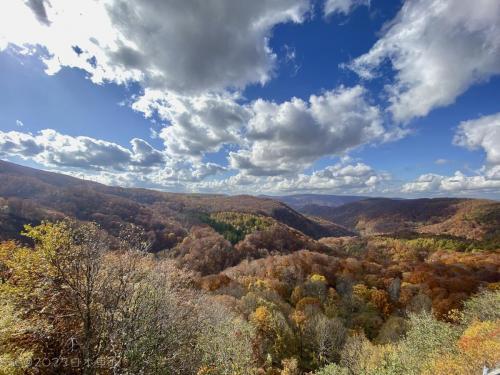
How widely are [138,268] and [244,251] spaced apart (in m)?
141

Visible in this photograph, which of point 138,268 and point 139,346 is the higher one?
point 138,268

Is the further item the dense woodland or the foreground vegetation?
the dense woodland

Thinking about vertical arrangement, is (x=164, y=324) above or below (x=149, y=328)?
above

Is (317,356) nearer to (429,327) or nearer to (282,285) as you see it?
(429,327)

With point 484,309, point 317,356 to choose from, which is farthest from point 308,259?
point 484,309

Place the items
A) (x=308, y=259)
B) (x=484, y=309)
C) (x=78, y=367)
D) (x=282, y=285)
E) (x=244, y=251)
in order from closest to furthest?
(x=78, y=367), (x=484, y=309), (x=282, y=285), (x=308, y=259), (x=244, y=251)

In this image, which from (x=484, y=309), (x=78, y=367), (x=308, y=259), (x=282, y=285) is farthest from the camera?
(x=308, y=259)

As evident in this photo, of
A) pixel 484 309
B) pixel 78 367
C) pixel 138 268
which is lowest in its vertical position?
pixel 484 309

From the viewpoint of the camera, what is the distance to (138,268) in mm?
22453

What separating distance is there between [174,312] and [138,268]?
15.3 ft

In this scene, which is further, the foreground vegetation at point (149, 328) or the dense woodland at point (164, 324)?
the dense woodland at point (164, 324)

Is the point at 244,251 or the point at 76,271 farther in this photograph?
the point at 244,251

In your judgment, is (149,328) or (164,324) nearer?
(149,328)

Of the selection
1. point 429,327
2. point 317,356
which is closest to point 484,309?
point 429,327
